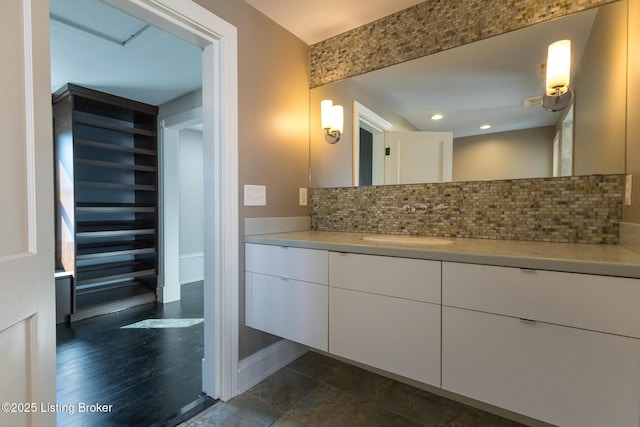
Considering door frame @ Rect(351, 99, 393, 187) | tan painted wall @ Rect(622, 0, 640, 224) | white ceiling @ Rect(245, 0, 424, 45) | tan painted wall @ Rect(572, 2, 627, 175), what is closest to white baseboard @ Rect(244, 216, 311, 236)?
door frame @ Rect(351, 99, 393, 187)

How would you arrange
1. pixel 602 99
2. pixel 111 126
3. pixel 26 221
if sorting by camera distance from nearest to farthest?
pixel 26 221
pixel 602 99
pixel 111 126

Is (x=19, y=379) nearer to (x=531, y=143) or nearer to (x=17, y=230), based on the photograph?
(x=17, y=230)

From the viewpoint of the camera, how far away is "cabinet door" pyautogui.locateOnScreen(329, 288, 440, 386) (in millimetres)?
1109

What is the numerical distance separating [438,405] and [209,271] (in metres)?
1.46

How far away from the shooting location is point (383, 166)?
1.86 m

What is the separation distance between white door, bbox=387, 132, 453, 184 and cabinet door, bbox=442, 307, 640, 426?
90cm

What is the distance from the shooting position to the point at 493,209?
150 cm

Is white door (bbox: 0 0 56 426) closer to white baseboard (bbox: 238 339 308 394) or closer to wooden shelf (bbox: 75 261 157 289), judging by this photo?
white baseboard (bbox: 238 339 308 394)

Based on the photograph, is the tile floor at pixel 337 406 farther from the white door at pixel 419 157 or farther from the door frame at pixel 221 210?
the white door at pixel 419 157

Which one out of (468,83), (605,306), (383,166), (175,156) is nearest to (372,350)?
(605,306)

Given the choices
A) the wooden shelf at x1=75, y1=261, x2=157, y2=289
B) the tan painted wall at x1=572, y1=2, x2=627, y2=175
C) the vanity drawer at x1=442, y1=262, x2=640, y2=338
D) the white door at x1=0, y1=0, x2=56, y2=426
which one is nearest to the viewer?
the white door at x1=0, y1=0, x2=56, y2=426

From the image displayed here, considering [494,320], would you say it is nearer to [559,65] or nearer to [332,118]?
[559,65]

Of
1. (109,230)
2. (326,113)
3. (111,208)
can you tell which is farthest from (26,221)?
(109,230)

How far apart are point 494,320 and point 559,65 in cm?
123
